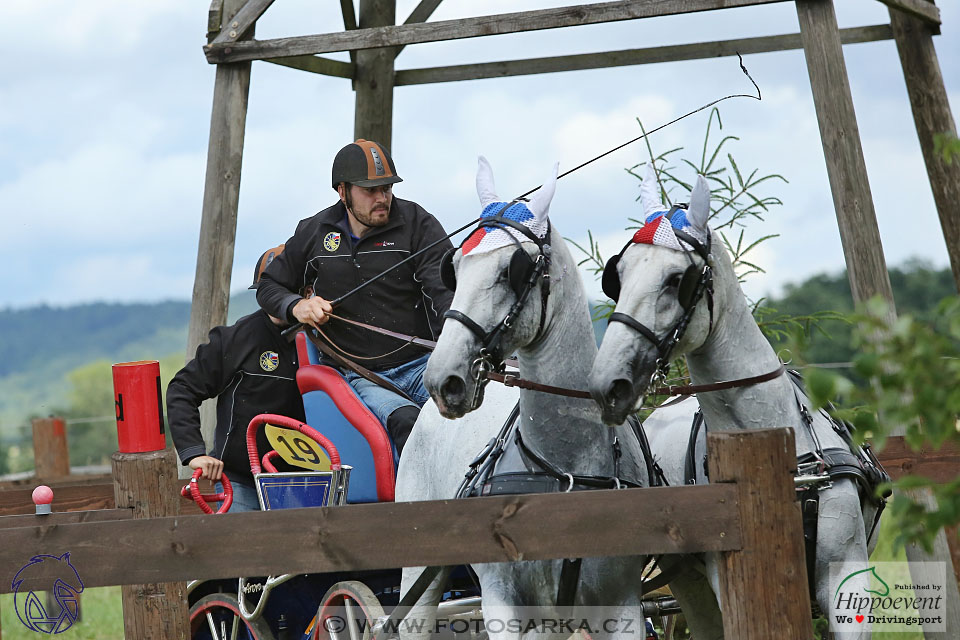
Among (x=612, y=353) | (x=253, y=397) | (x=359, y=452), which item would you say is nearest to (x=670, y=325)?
(x=612, y=353)

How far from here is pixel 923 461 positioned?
17.0 ft

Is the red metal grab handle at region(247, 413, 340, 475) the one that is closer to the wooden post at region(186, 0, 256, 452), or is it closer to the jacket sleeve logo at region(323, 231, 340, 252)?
the jacket sleeve logo at region(323, 231, 340, 252)

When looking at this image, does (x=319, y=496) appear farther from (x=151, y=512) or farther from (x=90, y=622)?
(x=90, y=622)

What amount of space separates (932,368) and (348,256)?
3.34 meters

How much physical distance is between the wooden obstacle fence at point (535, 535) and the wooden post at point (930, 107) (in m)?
3.79

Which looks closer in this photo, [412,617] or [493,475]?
[493,475]

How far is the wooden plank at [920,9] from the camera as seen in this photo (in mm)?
5782

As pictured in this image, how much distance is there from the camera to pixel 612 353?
300 centimetres

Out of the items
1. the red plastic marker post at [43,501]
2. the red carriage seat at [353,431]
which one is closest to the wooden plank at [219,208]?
the red carriage seat at [353,431]

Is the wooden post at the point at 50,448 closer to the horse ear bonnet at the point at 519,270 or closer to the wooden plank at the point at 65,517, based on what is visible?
the wooden plank at the point at 65,517

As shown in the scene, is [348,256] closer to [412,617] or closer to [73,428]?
[412,617]

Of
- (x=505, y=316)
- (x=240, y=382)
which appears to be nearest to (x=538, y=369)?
(x=505, y=316)

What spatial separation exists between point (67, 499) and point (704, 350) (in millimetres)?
3777

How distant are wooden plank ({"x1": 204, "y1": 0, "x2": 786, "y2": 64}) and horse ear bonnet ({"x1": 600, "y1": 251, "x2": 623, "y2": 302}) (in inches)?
99.1
